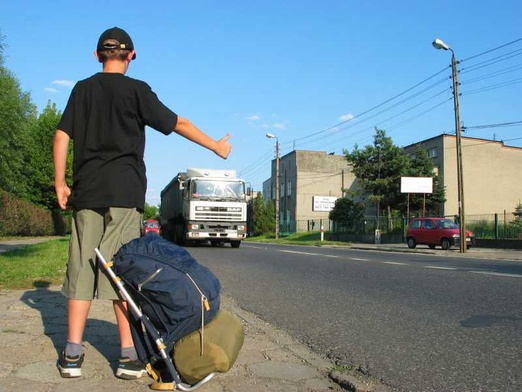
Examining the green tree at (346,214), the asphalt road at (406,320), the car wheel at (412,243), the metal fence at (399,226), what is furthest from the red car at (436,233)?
the green tree at (346,214)

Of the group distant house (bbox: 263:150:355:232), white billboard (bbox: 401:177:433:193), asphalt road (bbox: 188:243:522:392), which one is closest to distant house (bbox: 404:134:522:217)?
white billboard (bbox: 401:177:433:193)

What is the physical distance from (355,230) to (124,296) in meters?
45.8

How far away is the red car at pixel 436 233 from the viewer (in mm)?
27734

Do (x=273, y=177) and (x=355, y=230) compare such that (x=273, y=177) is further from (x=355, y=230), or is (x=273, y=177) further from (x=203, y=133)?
(x=203, y=133)

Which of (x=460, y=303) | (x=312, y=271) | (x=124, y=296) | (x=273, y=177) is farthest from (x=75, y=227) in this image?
(x=273, y=177)

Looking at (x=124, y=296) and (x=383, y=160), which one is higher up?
(x=383, y=160)

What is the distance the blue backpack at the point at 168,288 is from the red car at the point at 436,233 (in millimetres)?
26597

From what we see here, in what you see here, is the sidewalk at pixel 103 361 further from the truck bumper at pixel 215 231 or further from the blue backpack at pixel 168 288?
the truck bumper at pixel 215 231

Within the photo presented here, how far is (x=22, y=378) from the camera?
3.25m

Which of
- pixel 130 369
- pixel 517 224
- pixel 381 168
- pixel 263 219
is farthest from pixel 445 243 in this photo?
pixel 263 219

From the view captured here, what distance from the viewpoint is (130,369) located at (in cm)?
331

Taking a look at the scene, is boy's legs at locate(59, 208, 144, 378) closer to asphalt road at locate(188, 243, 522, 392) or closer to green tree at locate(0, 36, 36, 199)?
asphalt road at locate(188, 243, 522, 392)

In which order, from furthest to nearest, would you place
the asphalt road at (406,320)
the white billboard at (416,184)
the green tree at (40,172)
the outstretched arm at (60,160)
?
the white billboard at (416,184) → the green tree at (40,172) → the asphalt road at (406,320) → the outstretched arm at (60,160)

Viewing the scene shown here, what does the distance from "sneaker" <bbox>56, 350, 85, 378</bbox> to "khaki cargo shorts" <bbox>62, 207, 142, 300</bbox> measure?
0.39 metres
